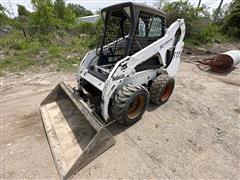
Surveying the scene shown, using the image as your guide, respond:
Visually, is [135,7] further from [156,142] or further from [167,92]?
[156,142]

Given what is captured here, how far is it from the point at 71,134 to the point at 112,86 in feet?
3.21

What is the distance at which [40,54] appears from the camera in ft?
21.9

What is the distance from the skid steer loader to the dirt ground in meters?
0.20

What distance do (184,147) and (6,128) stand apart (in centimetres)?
299

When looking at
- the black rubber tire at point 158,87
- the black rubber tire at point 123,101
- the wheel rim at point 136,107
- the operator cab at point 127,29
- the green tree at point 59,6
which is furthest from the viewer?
the green tree at point 59,6

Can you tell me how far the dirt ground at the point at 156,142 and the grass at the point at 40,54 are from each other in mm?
1922

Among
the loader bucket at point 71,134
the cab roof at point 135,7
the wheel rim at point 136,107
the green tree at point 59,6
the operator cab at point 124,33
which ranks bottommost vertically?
the loader bucket at point 71,134

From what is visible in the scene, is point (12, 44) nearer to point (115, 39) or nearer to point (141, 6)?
point (115, 39)

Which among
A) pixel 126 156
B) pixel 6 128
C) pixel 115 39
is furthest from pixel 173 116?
pixel 6 128

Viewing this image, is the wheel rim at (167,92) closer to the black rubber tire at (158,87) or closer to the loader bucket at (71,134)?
the black rubber tire at (158,87)

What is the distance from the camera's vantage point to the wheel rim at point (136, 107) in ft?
8.95

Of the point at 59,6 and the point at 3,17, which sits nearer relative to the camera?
the point at 3,17

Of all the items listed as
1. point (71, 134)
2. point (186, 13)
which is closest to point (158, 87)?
point (71, 134)

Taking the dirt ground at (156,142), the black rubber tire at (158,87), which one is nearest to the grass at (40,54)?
the dirt ground at (156,142)
